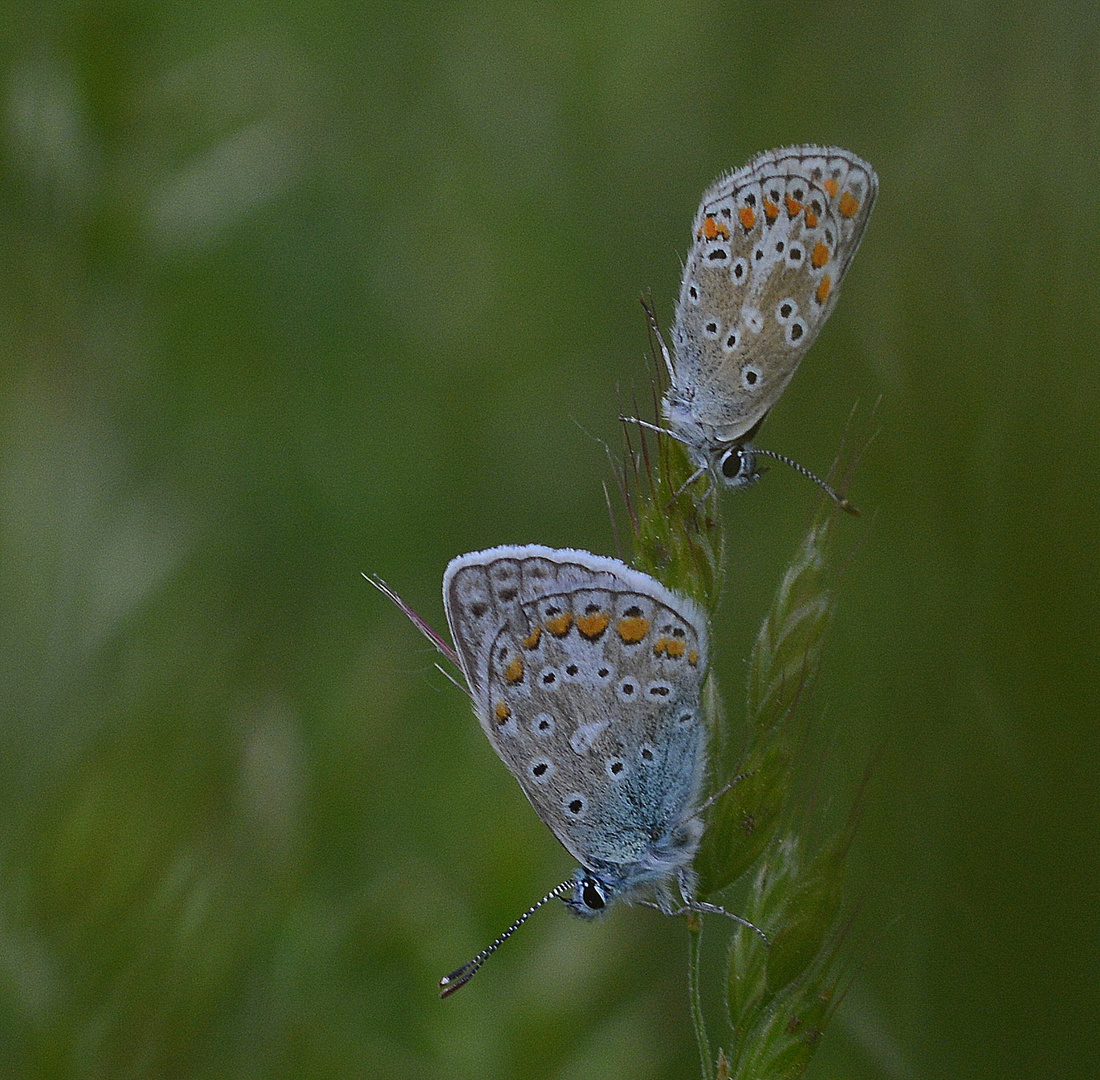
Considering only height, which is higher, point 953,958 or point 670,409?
point 670,409

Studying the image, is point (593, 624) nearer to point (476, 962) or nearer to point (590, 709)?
point (590, 709)

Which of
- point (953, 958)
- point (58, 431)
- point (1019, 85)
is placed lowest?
point (953, 958)

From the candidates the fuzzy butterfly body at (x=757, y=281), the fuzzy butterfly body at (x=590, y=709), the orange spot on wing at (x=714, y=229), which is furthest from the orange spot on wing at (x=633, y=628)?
the orange spot on wing at (x=714, y=229)

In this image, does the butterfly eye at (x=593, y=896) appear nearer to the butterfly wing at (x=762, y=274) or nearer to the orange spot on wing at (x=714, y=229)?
the butterfly wing at (x=762, y=274)

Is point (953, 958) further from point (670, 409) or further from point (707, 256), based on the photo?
point (707, 256)

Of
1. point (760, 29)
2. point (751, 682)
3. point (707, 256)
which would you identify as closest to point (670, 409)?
point (707, 256)

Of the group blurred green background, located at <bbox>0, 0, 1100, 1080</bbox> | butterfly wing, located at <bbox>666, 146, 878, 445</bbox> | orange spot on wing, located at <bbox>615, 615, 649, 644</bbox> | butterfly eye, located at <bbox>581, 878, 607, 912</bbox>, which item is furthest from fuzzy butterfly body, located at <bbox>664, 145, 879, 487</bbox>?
butterfly eye, located at <bbox>581, 878, 607, 912</bbox>

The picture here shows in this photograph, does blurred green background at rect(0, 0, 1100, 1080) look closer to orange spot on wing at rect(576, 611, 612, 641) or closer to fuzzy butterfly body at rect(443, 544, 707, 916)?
fuzzy butterfly body at rect(443, 544, 707, 916)
